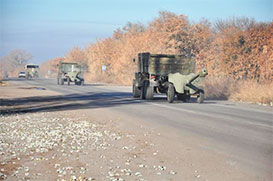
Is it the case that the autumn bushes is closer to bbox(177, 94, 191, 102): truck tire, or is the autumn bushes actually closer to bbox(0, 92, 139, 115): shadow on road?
bbox(177, 94, 191, 102): truck tire

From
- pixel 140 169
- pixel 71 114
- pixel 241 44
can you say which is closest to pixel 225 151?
pixel 140 169

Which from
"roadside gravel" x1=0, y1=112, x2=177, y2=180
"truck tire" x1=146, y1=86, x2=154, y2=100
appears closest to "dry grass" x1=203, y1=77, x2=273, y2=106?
"truck tire" x1=146, y1=86, x2=154, y2=100

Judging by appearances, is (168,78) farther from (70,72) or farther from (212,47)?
(70,72)

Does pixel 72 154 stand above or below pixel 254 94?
below

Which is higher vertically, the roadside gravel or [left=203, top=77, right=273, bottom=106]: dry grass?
[left=203, top=77, right=273, bottom=106]: dry grass

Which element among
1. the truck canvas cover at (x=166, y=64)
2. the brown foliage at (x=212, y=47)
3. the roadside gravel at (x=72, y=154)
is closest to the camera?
the roadside gravel at (x=72, y=154)

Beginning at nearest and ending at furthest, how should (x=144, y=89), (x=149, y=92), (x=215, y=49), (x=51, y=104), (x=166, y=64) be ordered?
(x=51, y=104)
(x=149, y=92)
(x=166, y=64)
(x=144, y=89)
(x=215, y=49)

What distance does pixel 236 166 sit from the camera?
7023mm

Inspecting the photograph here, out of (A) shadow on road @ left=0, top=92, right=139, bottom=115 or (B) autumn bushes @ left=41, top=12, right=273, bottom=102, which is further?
(B) autumn bushes @ left=41, top=12, right=273, bottom=102

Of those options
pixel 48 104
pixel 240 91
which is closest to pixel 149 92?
pixel 48 104

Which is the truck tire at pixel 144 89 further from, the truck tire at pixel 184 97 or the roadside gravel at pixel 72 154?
the roadside gravel at pixel 72 154

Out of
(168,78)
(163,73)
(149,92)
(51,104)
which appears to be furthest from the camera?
(163,73)

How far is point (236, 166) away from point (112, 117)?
304 inches

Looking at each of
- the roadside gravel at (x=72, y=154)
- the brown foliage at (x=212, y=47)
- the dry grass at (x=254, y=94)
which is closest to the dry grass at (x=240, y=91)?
the dry grass at (x=254, y=94)
